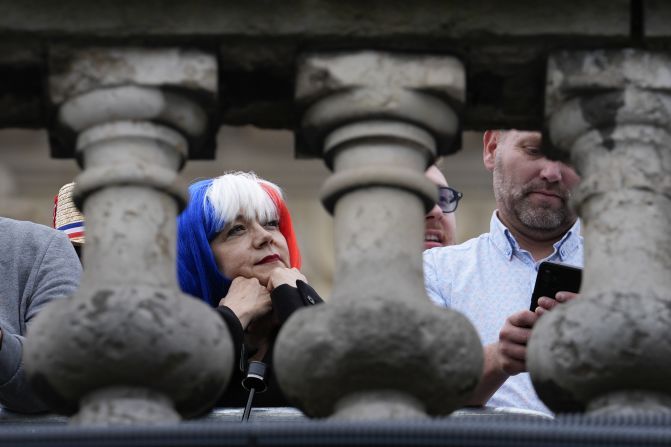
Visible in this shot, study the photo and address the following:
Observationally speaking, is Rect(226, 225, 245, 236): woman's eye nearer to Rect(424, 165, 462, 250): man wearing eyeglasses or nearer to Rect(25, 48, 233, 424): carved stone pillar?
Rect(424, 165, 462, 250): man wearing eyeglasses

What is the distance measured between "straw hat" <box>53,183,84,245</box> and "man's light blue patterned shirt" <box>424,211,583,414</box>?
1360mm

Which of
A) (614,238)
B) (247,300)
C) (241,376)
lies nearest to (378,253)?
(614,238)

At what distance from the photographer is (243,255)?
24.6ft

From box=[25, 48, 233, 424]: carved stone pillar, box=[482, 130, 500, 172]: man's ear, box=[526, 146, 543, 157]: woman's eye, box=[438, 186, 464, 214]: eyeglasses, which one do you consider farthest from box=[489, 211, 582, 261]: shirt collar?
box=[25, 48, 233, 424]: carved stone pillar

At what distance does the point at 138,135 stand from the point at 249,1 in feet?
1.50

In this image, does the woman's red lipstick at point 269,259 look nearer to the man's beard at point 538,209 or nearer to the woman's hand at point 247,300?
the woman's hand at point 247,300

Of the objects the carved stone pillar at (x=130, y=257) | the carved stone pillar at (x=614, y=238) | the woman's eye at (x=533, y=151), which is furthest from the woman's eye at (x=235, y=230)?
the carved stone pillar at (x=614, y=238)

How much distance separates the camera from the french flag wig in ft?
24.3

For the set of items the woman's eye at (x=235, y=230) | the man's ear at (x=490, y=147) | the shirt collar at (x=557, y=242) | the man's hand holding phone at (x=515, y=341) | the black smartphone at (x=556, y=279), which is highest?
the man's ear at (x=490, y=147)

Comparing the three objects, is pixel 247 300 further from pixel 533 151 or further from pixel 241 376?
pixel 533 151

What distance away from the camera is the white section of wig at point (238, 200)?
295 inches

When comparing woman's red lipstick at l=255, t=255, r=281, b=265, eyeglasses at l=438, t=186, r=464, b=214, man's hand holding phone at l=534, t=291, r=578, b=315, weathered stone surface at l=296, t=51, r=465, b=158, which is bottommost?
man's hand holding phone at l=534, t=291, r=578, b=315

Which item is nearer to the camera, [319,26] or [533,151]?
[319,26]

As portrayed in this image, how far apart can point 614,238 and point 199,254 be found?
246cm
